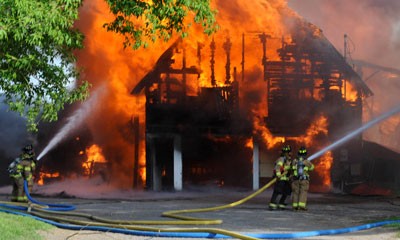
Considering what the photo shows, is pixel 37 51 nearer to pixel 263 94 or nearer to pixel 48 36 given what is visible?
pixel 48 36

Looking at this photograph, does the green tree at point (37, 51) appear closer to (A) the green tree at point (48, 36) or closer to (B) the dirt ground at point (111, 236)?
(A) the green tree at point (48, 36)

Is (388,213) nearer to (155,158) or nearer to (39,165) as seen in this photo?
(155,158)

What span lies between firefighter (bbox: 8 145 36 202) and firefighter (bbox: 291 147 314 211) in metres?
7.17

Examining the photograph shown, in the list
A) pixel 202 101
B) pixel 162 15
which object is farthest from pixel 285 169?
pixel 202 101

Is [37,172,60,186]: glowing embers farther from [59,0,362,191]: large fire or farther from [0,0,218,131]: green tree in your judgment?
[0,0,218,131]: green tree

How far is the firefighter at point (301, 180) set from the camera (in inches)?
562

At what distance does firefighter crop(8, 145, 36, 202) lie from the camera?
1545cm

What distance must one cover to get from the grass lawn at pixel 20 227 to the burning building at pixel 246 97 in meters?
14.4

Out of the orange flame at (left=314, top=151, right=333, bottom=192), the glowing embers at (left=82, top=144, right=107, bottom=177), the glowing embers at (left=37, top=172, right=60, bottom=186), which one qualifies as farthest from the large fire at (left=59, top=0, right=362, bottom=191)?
the glowing embers at (left=37, top=172, right=60, bottom=186)

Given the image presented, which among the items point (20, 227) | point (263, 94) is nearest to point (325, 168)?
point (263, 94)

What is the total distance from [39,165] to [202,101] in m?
9.18

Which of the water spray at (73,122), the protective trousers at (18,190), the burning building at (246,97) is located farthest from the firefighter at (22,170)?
the water spray at (73,122)

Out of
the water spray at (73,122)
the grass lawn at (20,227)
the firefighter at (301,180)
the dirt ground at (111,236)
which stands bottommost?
the dirt ground at (111,236)

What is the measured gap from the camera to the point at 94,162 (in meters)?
26.5
